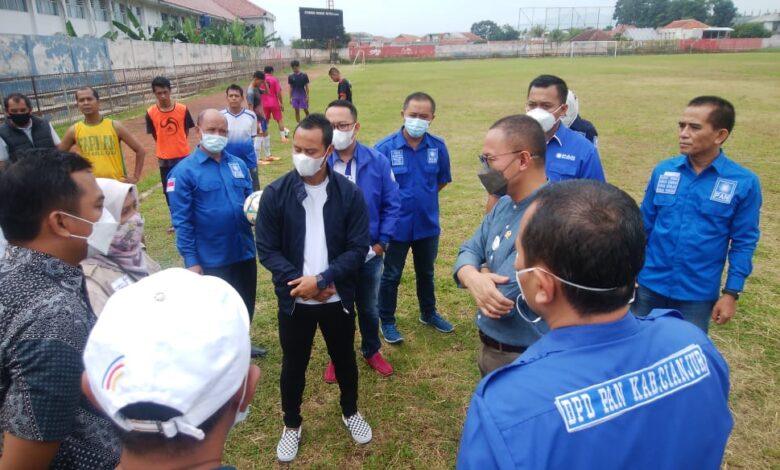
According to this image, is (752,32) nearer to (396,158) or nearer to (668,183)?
(668,183)

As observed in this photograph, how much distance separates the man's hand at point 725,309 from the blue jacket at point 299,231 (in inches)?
89.6

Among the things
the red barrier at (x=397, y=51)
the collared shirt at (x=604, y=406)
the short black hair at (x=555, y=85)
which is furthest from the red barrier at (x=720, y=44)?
the collared shirt at (x=604, y=406)

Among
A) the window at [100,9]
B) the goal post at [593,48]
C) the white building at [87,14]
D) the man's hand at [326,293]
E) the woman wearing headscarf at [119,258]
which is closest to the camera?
the woman wearing headscarf at [119,258]

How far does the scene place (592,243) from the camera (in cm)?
124

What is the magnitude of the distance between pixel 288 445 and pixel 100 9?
112 feet

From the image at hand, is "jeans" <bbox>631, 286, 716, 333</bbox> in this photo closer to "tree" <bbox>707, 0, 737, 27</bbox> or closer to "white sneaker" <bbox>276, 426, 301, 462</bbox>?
"white sneaker" <bbox>276, 426, 301, 462</bbox>

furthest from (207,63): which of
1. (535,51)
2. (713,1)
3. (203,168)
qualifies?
(713,1)

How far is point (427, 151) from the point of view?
412 centimetres

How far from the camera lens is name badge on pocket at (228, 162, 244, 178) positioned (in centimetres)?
371

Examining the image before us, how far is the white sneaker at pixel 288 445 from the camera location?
3002 mm

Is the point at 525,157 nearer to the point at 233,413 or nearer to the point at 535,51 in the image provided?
the point at 233,413

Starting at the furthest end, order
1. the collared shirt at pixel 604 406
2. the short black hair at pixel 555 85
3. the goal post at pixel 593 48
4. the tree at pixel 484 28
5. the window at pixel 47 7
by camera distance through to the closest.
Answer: the tree at pixel 484 28 < the goal post at pixel 593 48 < the window at pixel 47 7 < the short black hair at pixel 555 85 < the collared shirt at pixel 604 406

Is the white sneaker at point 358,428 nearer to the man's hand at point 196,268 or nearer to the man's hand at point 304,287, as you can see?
the man's hand at point 304,287

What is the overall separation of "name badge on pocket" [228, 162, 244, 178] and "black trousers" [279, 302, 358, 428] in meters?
1.35
